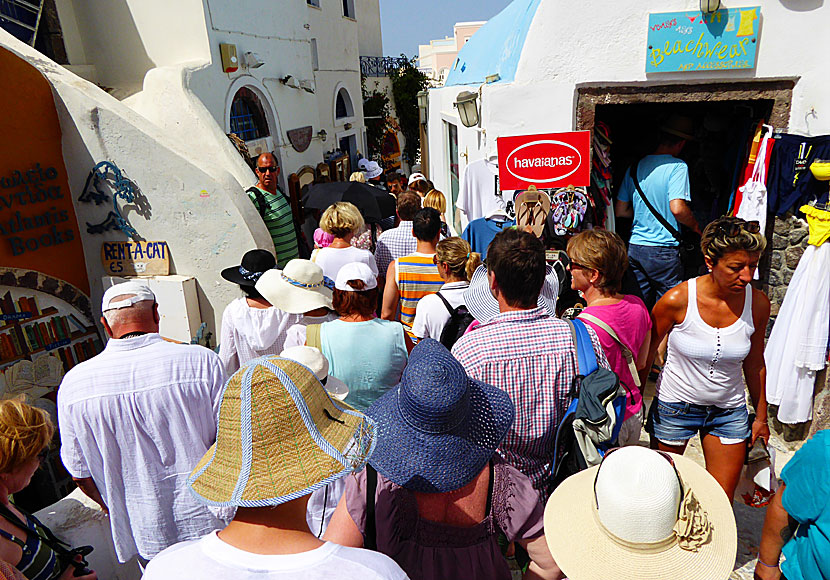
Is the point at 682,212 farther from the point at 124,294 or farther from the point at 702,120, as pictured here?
the point at 124,294

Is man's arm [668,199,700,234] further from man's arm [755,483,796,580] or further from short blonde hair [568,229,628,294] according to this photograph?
man's arm [755,483,796,580]

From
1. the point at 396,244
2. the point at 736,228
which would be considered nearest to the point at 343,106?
the point at 396,244

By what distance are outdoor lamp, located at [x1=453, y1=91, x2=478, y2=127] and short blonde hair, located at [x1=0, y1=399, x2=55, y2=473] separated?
4525 mm

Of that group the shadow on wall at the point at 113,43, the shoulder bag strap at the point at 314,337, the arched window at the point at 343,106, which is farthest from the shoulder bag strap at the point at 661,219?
the arched window at the point at 343,106

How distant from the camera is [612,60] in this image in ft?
14.1

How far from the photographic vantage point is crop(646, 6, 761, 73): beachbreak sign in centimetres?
406

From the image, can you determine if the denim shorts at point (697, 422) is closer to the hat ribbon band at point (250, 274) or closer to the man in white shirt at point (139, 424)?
the man in white shirt at point (139, 424)

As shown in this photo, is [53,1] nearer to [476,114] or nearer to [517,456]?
[476,114]

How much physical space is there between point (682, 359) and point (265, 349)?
7.67ft

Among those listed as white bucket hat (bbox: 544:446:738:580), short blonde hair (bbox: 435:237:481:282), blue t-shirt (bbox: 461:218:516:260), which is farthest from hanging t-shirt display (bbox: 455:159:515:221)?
white bucket hat (bbox: 544:446:738:580)

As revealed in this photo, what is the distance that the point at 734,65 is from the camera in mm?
4160

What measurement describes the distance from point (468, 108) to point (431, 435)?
178 inches

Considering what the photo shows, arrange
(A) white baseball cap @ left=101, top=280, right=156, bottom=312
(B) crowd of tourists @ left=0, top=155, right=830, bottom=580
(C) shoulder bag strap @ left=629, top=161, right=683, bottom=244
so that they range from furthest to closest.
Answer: (C) shoulder bag strap @ left=629, top=161, right=683, bottom=244, (A) white baseball cap @ left=101, top=280, right=156, bottom=312, (B) crowd of tourists @ left=0, top=155, right=830, bottom=580

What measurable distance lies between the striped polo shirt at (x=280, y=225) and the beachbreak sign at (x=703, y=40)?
387 cm
